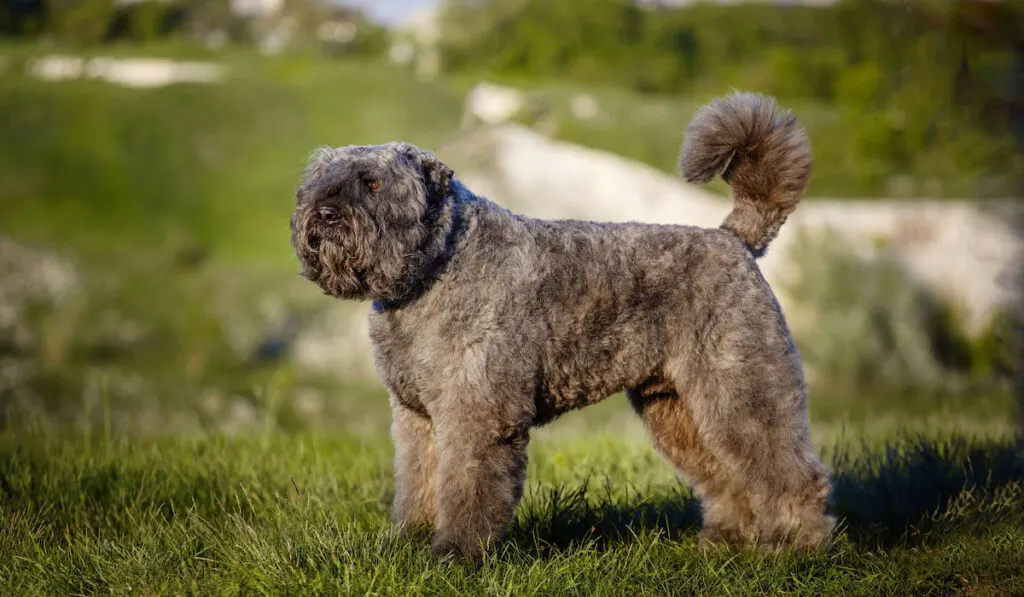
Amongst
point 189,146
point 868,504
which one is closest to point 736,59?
point 189,146

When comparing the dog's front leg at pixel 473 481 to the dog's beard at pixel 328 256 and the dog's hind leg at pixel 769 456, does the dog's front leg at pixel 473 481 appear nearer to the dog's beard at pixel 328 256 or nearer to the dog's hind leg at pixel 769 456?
the dog's beard at pixel 328 256

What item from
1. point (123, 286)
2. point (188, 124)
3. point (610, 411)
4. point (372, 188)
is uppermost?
point (188, 124)

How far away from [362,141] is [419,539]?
23425 mm

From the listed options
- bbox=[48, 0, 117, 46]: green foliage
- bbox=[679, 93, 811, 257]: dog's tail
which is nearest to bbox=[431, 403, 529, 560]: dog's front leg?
bbox=[679, 93, 811, 257]: dog's tail

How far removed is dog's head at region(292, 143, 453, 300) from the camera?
14.2 feet

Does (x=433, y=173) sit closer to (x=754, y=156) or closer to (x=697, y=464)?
(x=754, y=156)

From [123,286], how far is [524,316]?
20.1m

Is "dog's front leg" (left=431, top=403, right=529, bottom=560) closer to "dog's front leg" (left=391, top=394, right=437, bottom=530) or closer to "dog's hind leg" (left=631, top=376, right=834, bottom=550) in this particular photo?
"dog's front leg" (left=391, top=394, right=437, bottom=530)

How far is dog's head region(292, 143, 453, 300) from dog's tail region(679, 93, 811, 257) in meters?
1.78

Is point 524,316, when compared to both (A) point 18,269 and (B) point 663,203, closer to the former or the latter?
(B) point 663,203

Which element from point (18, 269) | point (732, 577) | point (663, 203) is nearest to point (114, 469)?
point (732, 577)

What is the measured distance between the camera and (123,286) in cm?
2200

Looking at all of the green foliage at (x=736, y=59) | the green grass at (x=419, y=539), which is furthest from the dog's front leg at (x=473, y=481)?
the green foliage at (x=736, y=59)

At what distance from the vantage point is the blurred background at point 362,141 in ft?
61.3
